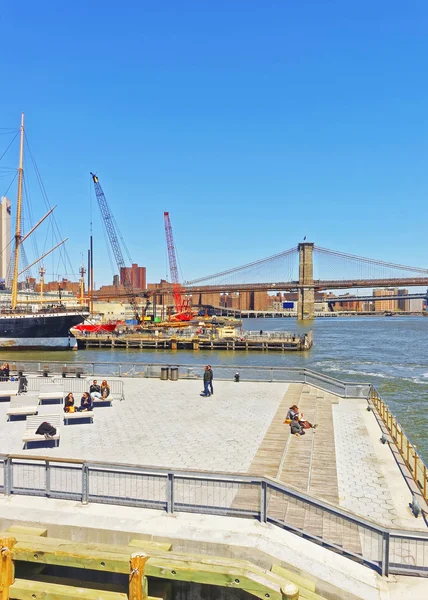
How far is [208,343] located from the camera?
2403 inches

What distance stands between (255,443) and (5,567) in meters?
6.19

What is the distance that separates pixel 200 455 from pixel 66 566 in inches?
157

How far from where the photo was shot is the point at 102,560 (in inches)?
261

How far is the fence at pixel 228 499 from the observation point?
6711 mm

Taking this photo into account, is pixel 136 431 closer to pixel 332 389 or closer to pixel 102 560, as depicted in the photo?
pixel 102 560

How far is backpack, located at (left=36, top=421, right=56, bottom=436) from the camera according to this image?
11164 millimetres

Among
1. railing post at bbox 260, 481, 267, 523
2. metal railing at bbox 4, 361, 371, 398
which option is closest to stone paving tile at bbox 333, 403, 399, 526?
railing post at bbox 260, 481, 267, 523

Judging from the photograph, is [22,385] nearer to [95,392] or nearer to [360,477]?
[95,392]

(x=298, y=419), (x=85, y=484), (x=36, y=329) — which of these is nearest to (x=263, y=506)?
(x=85, y=484)

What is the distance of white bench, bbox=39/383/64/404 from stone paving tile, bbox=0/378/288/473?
1.05 feet

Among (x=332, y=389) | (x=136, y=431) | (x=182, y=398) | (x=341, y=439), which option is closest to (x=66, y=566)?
(x=136, y=431)

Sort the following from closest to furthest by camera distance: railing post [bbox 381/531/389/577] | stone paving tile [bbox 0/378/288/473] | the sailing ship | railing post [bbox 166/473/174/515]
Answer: railing post [bbox 381/531/389/577] → railing post [bbox 166/473/174/515] → stone paving tile [bbox 0/378/288/473] → the sailing ship

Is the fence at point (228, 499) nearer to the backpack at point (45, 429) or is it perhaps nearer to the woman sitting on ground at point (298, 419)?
the backpack at point (45, 429)

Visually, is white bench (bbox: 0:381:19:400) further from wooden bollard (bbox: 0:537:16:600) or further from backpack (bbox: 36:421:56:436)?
wooden bollard (bbox: 0:537:16:600)
